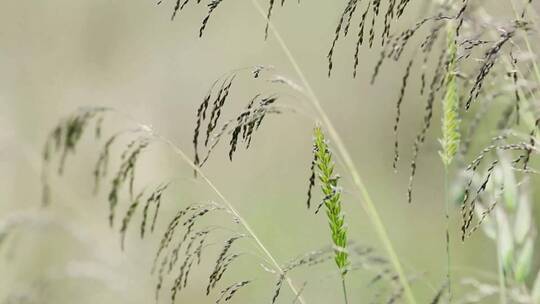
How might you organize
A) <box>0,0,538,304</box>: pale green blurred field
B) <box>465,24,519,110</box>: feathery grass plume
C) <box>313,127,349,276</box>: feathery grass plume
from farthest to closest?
<box>0,0,538,304</box>: pale green blurred field → <box>313,127,349,276</box>: feathery grass plume → <box>465,24,519,110</box>: feathery grass plume

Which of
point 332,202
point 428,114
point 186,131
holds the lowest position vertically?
point 186,131

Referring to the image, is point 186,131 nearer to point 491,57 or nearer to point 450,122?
point 450,122

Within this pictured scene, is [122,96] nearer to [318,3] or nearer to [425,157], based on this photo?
[318,3]

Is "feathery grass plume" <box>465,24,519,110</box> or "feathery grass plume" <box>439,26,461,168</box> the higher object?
"feathery grass plume" <box>465,24,519,110</box>

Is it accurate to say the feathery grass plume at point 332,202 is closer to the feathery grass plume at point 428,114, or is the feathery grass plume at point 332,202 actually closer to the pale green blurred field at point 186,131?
the feathery grass plume at point 428,114

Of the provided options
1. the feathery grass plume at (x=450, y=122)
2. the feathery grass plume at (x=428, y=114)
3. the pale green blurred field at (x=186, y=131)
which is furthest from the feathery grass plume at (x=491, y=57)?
the pale green blurred field at (x=186, y=131)

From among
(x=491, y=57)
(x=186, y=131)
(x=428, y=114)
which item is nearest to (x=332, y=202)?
(x=428, y=114)

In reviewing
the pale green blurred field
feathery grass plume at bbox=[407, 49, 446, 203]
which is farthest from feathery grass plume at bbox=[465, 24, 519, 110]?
the pale green blurred field

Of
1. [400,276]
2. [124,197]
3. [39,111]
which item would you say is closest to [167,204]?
[124,197]

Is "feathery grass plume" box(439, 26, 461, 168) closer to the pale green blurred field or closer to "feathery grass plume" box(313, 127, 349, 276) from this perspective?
"feathery grass plume" box(313, 127, 349, 276)
